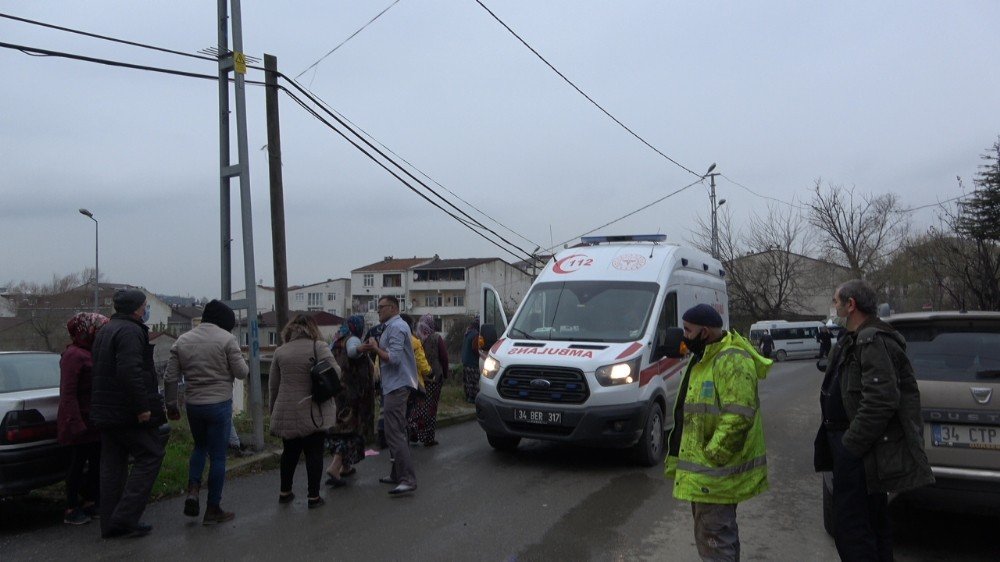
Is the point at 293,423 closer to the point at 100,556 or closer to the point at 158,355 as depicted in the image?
the point at 100,556

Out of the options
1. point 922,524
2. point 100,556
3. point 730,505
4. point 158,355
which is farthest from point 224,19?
point 158,355

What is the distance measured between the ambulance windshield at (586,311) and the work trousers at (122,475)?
4402mm

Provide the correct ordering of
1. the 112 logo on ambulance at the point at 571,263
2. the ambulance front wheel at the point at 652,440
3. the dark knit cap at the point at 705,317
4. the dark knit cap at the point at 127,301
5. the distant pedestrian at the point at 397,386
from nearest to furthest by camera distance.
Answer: the dark knit cap at the point at 705,317 → the dark knit cap at the point at 127,301 → the distant pedestrian at the point at 397,386 → the ambulance front wheel at the point at 652,440 → the 112 logo on ambulance at the point at 571,263

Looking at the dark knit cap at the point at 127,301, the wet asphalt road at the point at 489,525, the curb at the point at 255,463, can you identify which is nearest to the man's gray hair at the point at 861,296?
the wet asphalt road at the point at 489,525

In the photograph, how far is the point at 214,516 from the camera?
5996 mm

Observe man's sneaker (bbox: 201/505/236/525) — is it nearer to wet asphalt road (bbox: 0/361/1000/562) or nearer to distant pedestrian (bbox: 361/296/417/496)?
wet asphalt road (bbox: 0/361/1000/562)

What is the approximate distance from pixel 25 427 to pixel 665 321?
6.61 metres

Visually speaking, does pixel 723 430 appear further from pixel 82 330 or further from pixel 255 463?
pixel 255 463

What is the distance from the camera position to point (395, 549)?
529 cm

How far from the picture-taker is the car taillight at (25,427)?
5559mm

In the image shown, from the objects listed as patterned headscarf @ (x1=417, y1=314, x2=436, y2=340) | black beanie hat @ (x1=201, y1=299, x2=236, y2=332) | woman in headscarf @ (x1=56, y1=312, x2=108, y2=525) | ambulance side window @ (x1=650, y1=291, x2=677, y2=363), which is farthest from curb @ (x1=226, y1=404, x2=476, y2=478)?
ambulance side window @ (x1=650, y1=291, x2=677, y2=363)

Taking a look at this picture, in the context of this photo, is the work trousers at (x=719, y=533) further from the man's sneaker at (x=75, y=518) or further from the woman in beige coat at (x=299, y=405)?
the man's sneaker at (x=75, y=518)

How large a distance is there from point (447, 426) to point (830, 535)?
21.9 feet

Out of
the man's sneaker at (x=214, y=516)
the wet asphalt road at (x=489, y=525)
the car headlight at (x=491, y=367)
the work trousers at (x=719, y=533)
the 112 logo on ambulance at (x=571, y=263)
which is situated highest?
the 112 logo on ambulance at (x=571, y=263)
